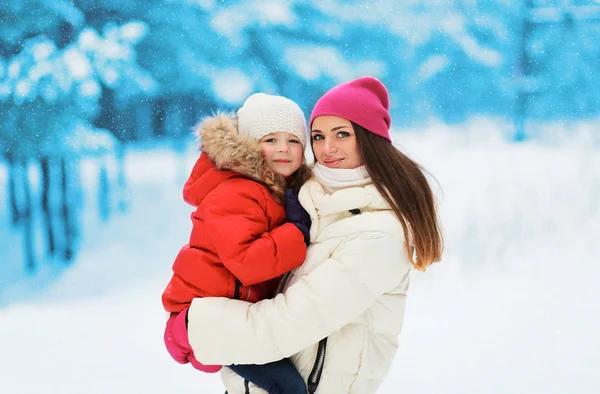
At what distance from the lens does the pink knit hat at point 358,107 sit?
136 centimetres

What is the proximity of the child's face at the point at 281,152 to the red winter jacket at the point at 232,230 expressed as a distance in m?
0.08

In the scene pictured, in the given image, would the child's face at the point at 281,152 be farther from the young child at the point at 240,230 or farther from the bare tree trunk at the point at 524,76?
the bare tree trunk at the point at 524,76

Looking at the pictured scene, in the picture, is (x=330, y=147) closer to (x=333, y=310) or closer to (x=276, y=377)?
(x=333, y=310)

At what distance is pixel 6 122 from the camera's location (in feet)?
12.9

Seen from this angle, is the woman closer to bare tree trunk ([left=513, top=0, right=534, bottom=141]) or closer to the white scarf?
the white scarf

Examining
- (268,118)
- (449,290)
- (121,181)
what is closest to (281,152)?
(268,118)

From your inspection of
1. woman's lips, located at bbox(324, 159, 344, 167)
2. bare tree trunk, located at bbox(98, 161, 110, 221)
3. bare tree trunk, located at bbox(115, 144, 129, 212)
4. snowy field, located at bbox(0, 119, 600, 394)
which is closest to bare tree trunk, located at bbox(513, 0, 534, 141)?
snowy field, located at bbox(0, 119, 600, 394)

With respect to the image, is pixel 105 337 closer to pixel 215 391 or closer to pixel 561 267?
pixel 215 391

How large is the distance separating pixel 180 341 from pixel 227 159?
0.45 meters

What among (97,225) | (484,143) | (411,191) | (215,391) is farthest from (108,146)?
(411,191)

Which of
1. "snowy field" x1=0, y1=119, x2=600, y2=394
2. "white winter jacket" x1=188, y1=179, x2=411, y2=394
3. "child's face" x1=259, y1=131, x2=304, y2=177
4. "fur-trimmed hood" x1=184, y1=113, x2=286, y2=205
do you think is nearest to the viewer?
"white winter jacket" x1=188, y1=179, x2=411, y2=394

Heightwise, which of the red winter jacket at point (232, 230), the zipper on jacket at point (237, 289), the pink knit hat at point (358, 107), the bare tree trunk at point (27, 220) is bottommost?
the zipper on jacket at point (237, 289)

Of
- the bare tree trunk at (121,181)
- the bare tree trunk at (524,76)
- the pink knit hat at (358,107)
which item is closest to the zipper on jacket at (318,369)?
the pink knit hat at (358,107)

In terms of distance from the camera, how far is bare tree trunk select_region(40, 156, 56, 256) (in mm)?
4004
